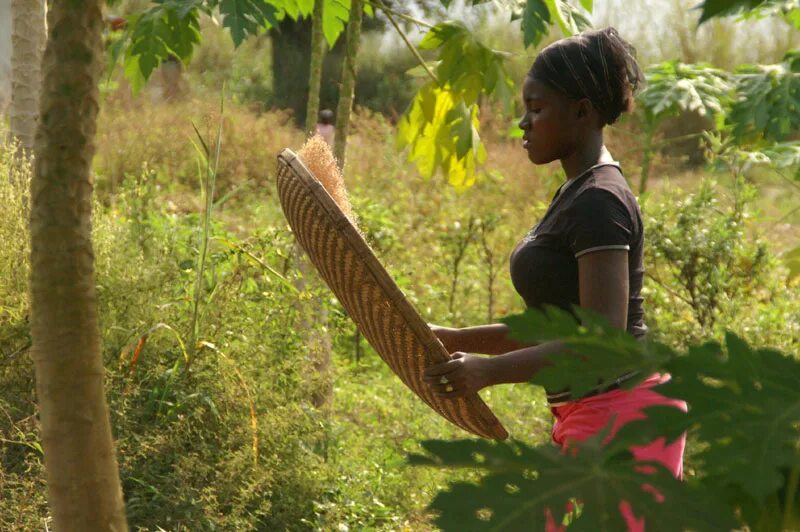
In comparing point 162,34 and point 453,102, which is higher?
point 162,34

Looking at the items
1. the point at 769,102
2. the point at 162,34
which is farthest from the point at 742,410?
the point at 769,102

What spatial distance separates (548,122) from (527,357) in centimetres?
51

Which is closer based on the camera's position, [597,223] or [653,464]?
[653,464]

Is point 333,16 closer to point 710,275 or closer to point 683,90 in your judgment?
point 683,90

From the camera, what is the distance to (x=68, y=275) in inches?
69.9

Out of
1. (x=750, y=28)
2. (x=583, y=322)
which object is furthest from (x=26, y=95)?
(x=750, y=28)

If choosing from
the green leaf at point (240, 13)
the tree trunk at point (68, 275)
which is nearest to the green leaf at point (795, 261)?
the green leaf at point (240, 13)

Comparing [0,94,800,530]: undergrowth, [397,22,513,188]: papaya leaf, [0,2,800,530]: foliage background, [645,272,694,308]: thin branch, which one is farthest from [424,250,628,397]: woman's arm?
[645,272,694,308]: thin branch

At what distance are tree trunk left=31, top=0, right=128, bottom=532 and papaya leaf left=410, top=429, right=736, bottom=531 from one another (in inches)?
47.5

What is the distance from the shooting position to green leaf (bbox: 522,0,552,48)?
3.24 m

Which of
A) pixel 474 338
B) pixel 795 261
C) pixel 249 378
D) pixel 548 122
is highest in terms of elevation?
pixel 548 122

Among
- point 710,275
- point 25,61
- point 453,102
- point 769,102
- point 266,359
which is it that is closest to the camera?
point 266,359

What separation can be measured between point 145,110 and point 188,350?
8.66m

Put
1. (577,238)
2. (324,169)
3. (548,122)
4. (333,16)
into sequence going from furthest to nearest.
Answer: (333,16), (324,169), (548,122), (577,238)
